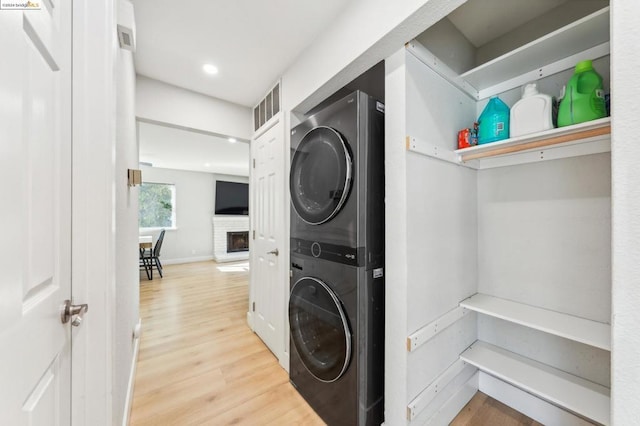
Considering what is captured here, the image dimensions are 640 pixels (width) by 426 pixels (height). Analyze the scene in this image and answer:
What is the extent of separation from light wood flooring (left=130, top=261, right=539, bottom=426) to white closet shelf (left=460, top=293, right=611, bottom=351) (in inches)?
27.5

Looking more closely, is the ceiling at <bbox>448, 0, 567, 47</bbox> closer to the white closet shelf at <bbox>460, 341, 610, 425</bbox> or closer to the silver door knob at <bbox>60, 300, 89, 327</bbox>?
the white closet shelf at <bbox>460, 341, 610, 425</bbox>

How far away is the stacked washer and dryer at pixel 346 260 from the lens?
1.22m

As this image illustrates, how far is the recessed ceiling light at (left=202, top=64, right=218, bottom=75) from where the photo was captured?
1.98 meters

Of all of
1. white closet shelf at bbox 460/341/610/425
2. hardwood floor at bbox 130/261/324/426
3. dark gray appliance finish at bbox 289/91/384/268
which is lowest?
hardwood floor at bbox 130/261/324/426

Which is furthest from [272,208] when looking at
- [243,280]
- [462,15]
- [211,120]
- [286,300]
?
[243,280]

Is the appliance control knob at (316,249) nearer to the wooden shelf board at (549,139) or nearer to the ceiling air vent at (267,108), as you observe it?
the wooden shelf board at (549,139)

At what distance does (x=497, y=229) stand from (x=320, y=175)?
4.12 ft

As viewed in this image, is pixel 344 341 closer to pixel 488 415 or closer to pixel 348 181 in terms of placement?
pixel 348 181

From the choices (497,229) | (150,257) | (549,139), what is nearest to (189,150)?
(150,257)

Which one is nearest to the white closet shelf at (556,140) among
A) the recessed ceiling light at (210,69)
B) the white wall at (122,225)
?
the white wall at (122,225)

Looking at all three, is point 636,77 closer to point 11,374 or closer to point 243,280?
point 11,374

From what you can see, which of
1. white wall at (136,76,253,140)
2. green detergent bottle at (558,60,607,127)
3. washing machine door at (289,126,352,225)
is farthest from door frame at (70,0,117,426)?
→ green detergent bottle at (558,60,607,127)

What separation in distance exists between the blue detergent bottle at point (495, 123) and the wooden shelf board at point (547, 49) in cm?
20

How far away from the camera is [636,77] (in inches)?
24.8
